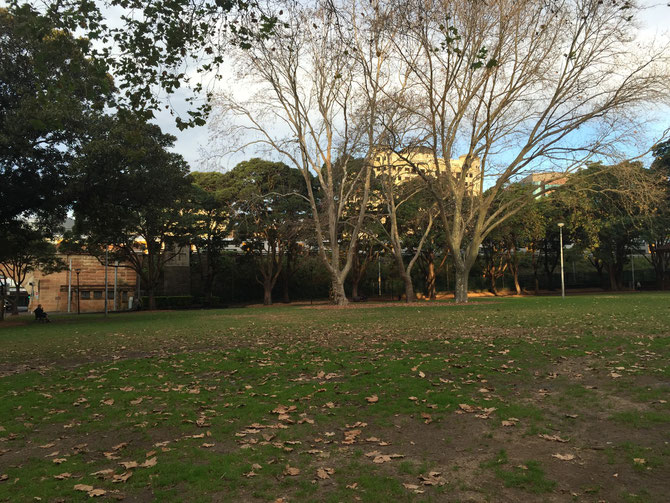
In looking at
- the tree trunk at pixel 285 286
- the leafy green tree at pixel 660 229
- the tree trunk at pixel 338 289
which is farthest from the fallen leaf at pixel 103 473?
the tree trunk at pixel 285 286

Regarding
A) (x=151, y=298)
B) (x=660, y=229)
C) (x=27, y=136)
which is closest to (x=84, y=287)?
(x=151, y=298)

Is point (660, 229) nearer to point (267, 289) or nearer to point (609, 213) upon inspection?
point (609, 213)

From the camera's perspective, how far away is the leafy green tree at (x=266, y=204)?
36.3 meters

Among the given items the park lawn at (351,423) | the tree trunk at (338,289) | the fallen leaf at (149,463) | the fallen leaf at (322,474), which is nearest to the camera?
the park lawn at (351,423)

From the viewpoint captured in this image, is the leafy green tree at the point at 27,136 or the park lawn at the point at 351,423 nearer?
the park lawn at the point at 351,423

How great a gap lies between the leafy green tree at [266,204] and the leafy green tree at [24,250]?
41.1 feet

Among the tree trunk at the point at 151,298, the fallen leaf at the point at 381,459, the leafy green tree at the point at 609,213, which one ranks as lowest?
the fallen leaf at the point at 381,459

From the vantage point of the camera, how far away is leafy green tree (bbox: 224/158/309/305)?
36.3 metres

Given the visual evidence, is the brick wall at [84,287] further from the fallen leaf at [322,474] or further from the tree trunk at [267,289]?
the fallen leaf at [322,474]

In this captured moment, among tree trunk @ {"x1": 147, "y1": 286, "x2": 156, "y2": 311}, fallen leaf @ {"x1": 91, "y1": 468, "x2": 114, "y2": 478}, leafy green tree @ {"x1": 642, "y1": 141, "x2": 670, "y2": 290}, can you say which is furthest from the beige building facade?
fallen leaf @ {"x1": 91, "y1": 468, "x2": 114, "y2": 478}

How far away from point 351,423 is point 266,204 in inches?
1241

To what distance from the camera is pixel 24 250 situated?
34312mm

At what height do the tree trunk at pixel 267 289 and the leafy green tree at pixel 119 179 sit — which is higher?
the leafy green tree at pixel 119 179

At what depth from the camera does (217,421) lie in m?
5.73
